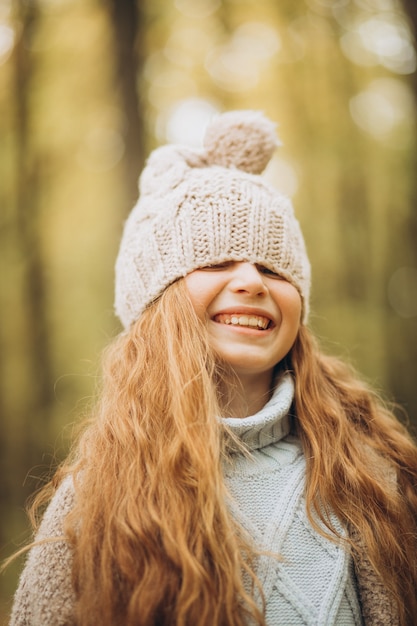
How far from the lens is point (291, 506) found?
1709 millimetres

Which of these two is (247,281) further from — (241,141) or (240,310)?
(241,141)

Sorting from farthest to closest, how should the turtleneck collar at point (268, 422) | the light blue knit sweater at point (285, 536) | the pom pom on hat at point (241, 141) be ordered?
the pom pom on hat at point (241, 141)
the turtleneck collar at point (268, 422)
the light blue knit sweater at point (285, 536)

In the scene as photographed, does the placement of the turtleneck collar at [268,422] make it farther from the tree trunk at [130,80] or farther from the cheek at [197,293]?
the tree trunk at [130,80]

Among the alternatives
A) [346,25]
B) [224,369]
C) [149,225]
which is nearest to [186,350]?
[224,369]

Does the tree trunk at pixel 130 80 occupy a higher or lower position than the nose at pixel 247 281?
higher

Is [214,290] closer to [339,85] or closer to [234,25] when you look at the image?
[234,25]

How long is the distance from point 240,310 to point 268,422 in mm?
392

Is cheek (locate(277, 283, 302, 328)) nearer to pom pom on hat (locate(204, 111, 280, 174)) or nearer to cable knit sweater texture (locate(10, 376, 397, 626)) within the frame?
cable knit sweater texture (locate(10, 376, 397, 626))

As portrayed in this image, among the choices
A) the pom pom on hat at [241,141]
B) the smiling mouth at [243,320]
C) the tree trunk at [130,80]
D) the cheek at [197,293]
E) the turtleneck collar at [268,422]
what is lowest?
the turtleneck collar at [268,422]

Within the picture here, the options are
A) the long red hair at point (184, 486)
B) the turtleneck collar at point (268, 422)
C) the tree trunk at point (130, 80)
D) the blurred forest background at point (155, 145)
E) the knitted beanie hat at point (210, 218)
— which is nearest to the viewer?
the long red hair at point (184, 486)

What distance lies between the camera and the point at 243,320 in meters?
1.81

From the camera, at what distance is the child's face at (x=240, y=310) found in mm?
1787

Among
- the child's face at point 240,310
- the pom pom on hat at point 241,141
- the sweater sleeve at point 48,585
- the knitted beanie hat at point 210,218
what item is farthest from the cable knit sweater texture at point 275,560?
the pom pom on hat at point 241,141

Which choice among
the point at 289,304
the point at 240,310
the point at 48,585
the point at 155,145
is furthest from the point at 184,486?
the point at 155,145
